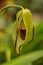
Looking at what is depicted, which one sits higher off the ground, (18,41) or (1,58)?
(18,41)

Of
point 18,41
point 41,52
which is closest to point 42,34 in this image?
point 41,52

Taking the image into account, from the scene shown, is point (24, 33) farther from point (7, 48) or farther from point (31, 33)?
point (7, 48)

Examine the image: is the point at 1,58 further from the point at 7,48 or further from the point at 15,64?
the point at 15,64

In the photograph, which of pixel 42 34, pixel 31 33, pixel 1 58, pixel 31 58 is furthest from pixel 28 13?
pixel 1 58

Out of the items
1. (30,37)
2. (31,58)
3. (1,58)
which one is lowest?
(1,58)

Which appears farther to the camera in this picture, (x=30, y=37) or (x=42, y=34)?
(x=42, y=34)

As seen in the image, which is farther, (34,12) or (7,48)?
(34,12)

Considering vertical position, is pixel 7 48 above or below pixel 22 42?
below

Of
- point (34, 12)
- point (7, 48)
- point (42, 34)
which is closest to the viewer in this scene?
point (42, 34)

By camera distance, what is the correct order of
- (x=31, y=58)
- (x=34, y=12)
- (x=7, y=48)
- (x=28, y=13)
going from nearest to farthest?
(x=28, y=13), (x=31, y=58), (x=7, y=48), (x=34, y=12)
